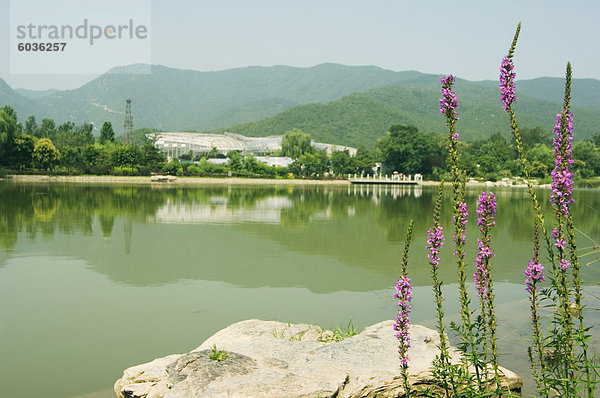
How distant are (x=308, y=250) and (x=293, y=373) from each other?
1006 cm

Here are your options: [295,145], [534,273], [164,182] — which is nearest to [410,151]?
[295,145]

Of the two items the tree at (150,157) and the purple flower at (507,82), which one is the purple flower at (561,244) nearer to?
the purple flower at (507,82)

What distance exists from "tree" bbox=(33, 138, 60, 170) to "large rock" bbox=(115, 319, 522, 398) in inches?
2728

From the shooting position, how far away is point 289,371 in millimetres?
5004

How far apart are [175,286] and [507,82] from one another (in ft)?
27.8

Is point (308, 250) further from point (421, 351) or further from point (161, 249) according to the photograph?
point (421, 351)

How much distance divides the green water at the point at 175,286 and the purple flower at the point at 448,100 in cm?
138

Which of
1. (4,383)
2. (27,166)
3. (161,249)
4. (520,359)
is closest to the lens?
(4,383)

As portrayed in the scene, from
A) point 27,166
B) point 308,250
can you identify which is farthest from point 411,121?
point 308,250

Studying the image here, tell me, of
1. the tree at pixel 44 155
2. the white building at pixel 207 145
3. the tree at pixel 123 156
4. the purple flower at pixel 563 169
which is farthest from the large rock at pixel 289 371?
the white building at pixel 207 145

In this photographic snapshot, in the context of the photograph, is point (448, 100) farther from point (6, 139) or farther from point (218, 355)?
point (6, 139)

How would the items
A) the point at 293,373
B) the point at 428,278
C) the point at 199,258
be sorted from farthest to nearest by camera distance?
the point at 199,258 → the point at 428,278 → the point at 293,373

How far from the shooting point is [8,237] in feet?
51.3

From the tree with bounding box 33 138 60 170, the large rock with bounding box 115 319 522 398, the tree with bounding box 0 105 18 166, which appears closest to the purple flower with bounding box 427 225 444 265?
the large rock with bounding box 115 319 522 398
